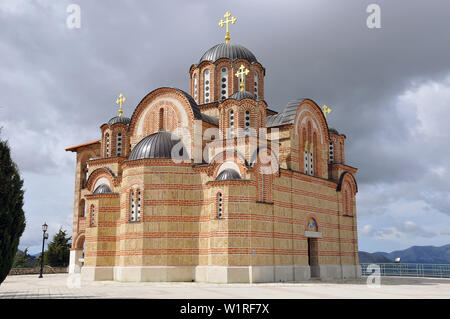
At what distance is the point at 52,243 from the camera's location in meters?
38.8

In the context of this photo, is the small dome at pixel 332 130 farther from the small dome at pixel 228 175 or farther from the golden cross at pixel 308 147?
the small dome at pixel 228 175

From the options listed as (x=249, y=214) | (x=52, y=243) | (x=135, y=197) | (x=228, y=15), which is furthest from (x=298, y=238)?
(x=52, y=243)

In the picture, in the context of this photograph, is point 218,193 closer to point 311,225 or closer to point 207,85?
point 311,225

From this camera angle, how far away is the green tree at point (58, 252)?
38219 mm

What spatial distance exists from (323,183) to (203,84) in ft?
31.9

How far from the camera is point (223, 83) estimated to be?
1144 inches

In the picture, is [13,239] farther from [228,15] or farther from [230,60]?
[228,15]

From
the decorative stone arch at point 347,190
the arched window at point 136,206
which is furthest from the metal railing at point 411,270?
the arched window at point 136,206

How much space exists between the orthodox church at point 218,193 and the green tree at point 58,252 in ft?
43.4

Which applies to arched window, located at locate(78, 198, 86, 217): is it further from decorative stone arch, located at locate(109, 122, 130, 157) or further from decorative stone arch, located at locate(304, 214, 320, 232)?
decorative stone arch, located at locate(304, 214, 320, 232)

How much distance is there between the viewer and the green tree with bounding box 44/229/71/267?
38.2 metres

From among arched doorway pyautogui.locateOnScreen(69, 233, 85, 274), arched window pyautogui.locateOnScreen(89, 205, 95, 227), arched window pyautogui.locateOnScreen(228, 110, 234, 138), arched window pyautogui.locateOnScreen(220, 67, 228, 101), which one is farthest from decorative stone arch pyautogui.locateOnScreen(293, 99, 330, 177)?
arched doorway pyautogui.locateOnScreen(69, 233, 85, 274)

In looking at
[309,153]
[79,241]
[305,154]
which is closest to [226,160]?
[305,154]

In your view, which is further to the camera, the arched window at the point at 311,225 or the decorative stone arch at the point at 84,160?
the decorative stone arch at the point at 84,160
